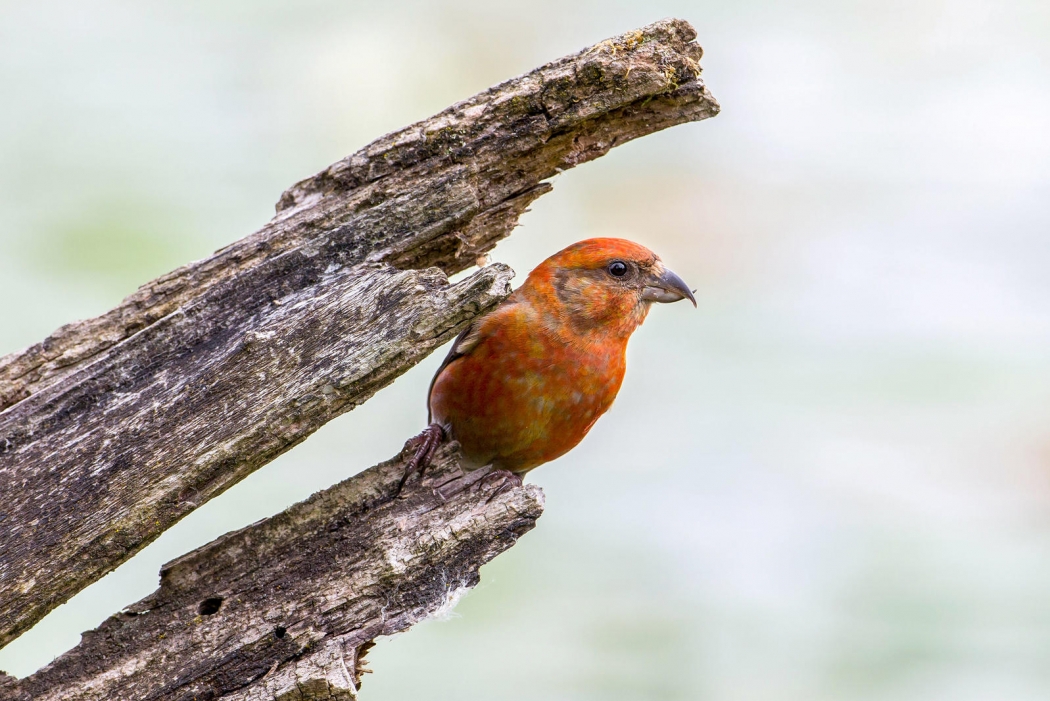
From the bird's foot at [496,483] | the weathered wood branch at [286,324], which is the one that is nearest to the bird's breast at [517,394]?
the weathered wood branch at [286,324]

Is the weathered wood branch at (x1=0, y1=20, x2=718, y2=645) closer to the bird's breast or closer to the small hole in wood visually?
the small hole in wood

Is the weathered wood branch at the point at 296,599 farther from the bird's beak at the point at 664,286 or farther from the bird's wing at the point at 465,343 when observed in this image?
the bird's beak at the point at 664,286

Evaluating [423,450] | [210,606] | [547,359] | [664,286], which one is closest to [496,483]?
[423,450]

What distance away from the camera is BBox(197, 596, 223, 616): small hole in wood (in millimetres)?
3059

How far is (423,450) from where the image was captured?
3502mm

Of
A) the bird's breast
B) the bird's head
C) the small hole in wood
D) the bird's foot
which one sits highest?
the bird's head

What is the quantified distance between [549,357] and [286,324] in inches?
57.5

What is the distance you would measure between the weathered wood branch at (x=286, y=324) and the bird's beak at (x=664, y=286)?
3.61 ft

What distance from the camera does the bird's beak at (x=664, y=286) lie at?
15.2 feet

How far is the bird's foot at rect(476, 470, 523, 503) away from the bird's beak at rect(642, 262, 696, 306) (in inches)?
61.2

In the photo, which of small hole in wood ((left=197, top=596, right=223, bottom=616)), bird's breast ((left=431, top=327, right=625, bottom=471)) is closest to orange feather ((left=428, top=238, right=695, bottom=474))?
bird's breast ((left=431, top=327, right=625, bottom=471))

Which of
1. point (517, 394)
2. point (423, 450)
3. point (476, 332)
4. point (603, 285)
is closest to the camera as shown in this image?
point (423, 450)

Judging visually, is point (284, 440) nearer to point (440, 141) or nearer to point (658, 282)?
point (440, 141)

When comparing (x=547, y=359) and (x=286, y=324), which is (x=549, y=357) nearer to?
(x=547, y=359)
